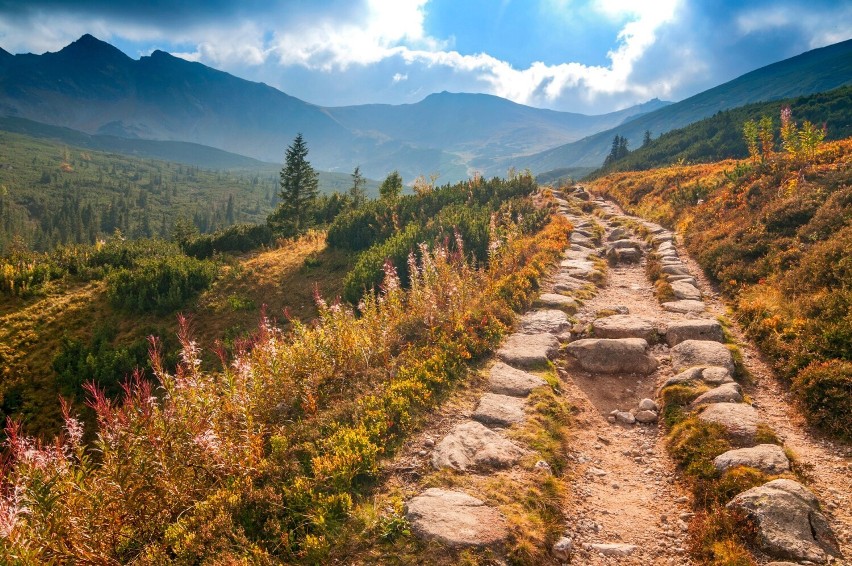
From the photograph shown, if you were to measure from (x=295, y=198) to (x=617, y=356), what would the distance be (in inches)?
1280

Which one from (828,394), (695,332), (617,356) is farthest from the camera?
(695,332)

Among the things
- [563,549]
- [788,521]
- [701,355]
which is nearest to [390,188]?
[701,355]

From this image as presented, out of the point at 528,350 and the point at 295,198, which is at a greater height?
the point at 295,198

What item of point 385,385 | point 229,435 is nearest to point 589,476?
point 385,385

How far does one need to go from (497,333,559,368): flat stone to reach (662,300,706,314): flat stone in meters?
3.84

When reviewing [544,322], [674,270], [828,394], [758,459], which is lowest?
[758,459]

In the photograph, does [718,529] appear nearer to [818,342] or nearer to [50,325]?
[818,342]

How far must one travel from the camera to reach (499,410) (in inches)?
269

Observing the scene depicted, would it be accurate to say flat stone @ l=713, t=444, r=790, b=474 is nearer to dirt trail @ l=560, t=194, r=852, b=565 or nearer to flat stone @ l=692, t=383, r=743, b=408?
dirt trail @ l=560, t=194, r=852, b=565

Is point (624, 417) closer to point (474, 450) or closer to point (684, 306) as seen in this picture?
point (474, 450)

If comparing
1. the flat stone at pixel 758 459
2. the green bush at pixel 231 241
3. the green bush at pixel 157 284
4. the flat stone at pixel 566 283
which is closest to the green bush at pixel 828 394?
the flat stone at pixel 758 459

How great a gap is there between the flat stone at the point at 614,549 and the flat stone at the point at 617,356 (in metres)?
4.42

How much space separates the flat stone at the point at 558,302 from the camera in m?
11.3

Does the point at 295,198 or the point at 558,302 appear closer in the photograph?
the point at 558,302
